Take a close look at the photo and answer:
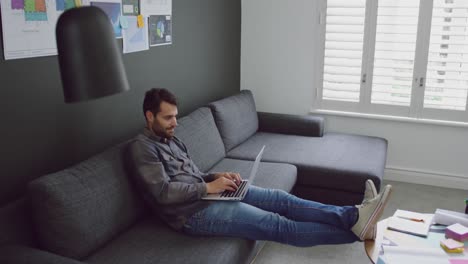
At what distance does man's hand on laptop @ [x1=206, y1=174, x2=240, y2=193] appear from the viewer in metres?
2.45

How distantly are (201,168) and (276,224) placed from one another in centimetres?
→ 84

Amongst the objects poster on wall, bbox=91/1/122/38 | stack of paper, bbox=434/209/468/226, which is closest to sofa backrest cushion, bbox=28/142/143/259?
poster on wall, bbox=91/1/122/38

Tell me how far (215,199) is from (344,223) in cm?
66

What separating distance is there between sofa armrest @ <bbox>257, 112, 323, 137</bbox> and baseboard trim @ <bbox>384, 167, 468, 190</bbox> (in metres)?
0.79

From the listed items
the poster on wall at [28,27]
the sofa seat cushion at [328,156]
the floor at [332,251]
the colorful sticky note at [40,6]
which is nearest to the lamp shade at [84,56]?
the poster on wall at [28,27]

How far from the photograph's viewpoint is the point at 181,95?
11.8ft

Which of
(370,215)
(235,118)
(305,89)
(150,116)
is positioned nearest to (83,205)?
Result: (150,116)

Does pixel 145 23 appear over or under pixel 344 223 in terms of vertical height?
over

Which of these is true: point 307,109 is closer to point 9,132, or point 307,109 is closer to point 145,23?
point 145,23

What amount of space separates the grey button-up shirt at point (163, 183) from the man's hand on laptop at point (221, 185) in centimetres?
7

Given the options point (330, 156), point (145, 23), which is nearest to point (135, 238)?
point (145, 23)

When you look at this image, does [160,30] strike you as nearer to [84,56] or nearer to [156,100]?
[156,100]

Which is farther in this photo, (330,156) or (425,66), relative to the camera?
(425,66)

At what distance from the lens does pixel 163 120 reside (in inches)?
93.5
